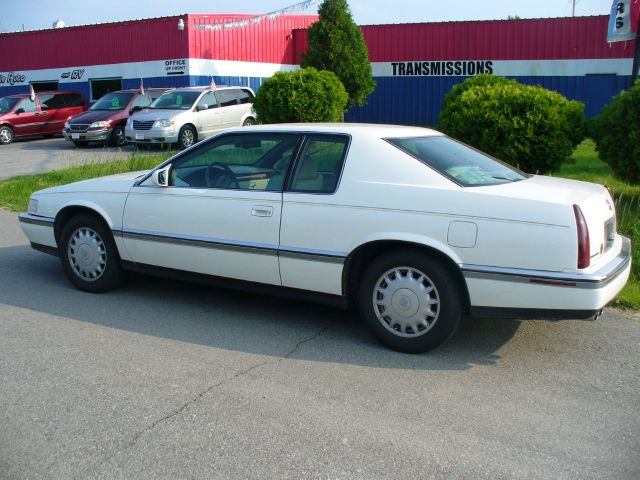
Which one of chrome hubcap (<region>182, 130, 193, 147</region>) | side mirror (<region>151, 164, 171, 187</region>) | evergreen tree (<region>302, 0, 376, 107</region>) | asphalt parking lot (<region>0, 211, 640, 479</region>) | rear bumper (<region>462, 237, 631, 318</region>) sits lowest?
asphalt parking lot (<region>0, 211, 640, 479</region>)

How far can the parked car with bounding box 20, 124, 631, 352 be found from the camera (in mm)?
4316

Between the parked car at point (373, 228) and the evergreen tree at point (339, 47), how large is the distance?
1794 cm

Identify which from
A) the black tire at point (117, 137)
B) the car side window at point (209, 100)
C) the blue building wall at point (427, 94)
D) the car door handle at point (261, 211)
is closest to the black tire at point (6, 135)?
the black tire at point (117, 137)

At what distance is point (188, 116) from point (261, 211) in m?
14.1

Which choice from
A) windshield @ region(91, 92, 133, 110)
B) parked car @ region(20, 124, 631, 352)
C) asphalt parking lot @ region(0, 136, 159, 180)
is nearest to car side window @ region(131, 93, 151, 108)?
windshield @ region(91, 92, 133, 110)

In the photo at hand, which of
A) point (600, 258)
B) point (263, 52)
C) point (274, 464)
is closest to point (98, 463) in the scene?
point (274, 464)

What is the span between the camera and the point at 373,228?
15.4ft

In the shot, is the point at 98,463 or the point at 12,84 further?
the point at 12,84

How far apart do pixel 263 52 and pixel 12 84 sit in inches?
452

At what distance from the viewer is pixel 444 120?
10664mm

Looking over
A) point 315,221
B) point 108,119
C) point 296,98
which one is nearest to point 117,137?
point 108,119

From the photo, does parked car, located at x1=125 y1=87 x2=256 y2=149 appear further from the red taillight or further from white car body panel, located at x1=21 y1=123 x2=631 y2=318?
the red taillight

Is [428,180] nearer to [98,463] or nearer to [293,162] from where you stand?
[293,162]

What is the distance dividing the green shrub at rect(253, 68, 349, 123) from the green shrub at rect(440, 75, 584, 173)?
4.81 metres
